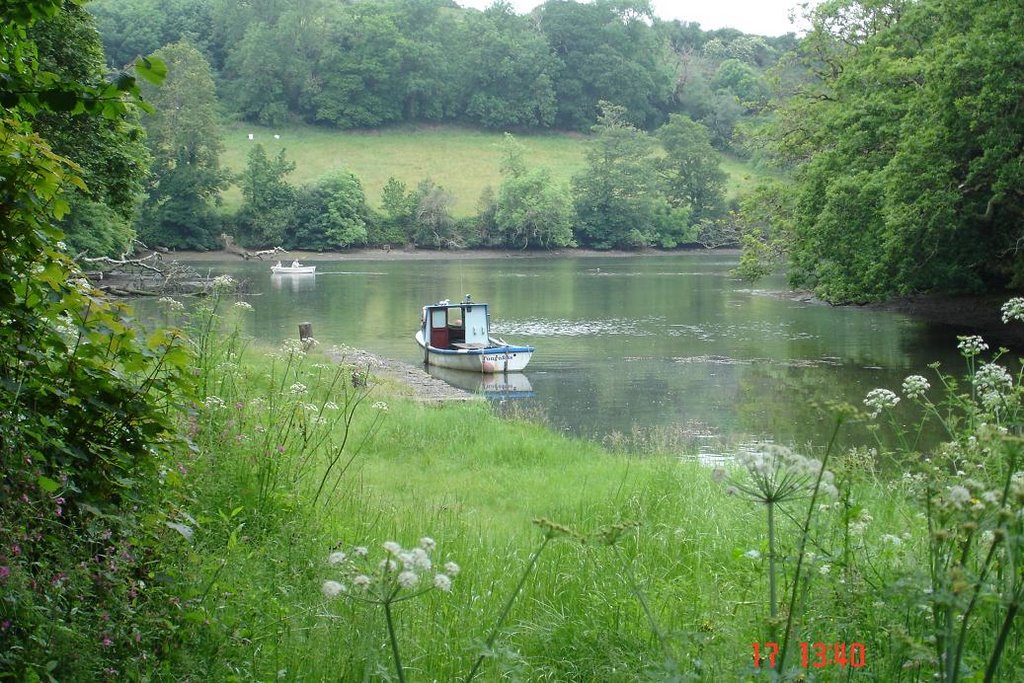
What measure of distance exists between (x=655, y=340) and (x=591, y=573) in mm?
25911

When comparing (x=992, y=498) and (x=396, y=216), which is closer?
(x=992, y=498)

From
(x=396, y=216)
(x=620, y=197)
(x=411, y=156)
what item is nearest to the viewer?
(x=396, y=216)

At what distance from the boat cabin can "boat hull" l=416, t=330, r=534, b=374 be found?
1.54 metres

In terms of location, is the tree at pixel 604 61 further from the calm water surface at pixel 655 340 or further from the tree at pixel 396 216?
the calm water surface at pixel 655 340

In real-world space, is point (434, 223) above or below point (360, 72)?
below

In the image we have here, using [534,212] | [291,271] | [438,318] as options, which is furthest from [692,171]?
[438,318]

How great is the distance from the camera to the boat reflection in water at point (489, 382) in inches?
896

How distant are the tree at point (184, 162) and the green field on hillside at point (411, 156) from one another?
542cm

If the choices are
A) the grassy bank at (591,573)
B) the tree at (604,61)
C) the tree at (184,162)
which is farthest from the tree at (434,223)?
the grassy bank at (591,573)

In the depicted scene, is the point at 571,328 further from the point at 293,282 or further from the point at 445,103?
the point at 445,103

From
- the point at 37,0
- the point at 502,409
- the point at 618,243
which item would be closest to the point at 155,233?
the point at 618,243

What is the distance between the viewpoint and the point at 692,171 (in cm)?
9362

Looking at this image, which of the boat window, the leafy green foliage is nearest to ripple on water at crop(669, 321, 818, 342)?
the boat window

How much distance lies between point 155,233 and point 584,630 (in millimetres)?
72524
